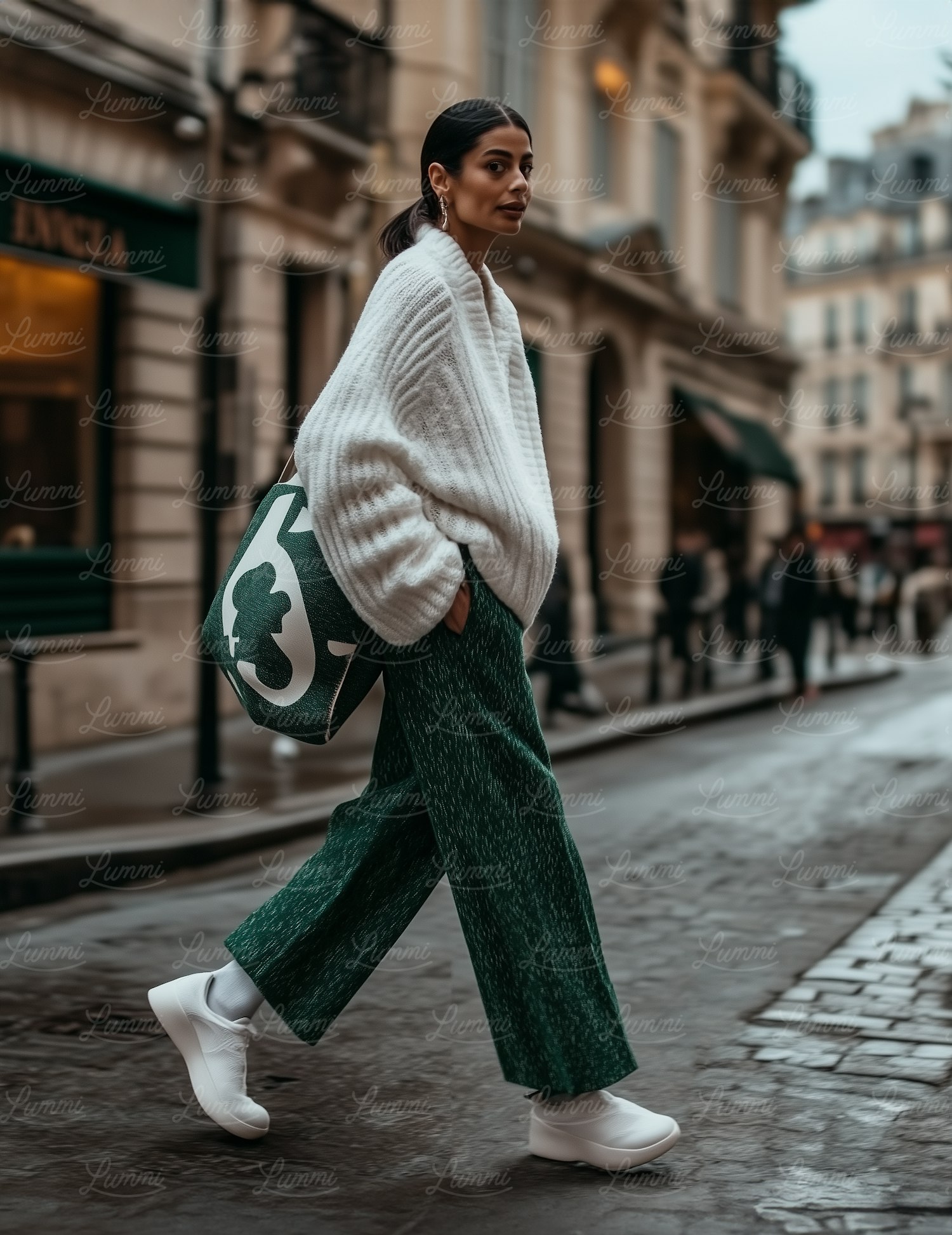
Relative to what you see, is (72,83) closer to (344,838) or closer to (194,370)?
(194,370)

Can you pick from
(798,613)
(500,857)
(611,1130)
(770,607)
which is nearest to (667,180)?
(770,607)

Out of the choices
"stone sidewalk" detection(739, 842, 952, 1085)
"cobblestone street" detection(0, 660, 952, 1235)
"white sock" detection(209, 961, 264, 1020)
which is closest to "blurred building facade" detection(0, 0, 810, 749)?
"cobblestone street" detection(0, 660, 952, 1235)

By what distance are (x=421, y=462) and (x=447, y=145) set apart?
1.95 feet

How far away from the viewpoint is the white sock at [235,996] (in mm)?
3092

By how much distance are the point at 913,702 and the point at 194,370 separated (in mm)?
7234

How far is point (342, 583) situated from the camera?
2826mm

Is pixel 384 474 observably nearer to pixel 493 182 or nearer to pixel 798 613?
pixel 493 182

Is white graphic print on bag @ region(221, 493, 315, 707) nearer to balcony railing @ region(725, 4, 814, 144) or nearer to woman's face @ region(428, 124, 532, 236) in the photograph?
woman's face @ region(428, 124, 532, 236)

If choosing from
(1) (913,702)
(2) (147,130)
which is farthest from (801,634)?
(2) (147,130)

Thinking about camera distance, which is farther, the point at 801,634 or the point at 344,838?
the point at 801,634

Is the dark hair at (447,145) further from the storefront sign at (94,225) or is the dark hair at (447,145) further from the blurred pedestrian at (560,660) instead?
the blurred pedestrian at (560,660)

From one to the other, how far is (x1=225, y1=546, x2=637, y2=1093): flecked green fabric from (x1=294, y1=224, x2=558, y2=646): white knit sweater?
78mm

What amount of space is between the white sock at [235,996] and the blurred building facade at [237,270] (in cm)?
448

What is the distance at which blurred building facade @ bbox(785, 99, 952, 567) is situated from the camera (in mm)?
61750
